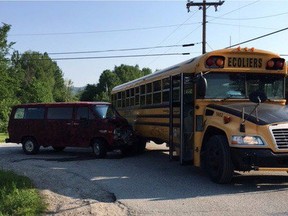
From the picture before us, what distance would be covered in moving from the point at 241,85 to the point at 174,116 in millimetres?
1939

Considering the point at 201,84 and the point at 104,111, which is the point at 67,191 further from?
the point at 104,111

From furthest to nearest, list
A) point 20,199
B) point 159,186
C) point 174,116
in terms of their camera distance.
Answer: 1. point 174,116
2. point 159,186
3. point 20,199

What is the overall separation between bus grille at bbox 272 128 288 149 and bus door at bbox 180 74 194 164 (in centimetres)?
232

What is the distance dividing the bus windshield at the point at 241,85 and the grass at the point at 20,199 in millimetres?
4240

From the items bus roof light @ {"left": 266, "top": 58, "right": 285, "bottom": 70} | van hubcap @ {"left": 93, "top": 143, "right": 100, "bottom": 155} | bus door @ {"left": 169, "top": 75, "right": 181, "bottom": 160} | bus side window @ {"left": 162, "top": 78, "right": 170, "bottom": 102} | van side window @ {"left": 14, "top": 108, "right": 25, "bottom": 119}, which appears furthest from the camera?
van side window @ {"left": 14, "top": 108, "right": 25, "bottom": 119}

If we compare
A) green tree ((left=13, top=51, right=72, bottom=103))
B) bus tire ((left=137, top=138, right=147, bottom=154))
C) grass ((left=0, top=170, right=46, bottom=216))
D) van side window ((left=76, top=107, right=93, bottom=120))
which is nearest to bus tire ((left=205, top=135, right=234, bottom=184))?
grass ((left=0, top=170, right=46, bottom=216))

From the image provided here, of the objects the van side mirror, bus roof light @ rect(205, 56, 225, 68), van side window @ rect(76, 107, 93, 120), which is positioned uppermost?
bus roof light @ rect(205, 56, 225, 68)

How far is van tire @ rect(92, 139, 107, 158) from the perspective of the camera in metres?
14.5

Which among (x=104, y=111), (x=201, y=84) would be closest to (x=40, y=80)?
(x=104, y=111)

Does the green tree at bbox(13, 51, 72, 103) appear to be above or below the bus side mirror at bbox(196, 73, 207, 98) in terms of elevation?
above

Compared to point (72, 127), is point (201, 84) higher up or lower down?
higher up

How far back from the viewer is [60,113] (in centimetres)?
1585

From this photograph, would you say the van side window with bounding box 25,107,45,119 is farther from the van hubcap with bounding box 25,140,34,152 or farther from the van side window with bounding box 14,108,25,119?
the van hubcap with bounding box 25,140,34,152

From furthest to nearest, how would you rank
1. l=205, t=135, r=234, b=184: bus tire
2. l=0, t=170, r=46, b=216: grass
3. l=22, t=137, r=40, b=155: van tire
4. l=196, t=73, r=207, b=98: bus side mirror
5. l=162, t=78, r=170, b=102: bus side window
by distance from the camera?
l=22, t=137, r=40, b=155: van tire
l=162, t=78, r=170, b=102: bus side window
l=196, t=73, r=207, b=98: bus side mirror
l=205, t=135, r=234, b=184: bus tire
l=0, t=170, r=46, b=216: grass
